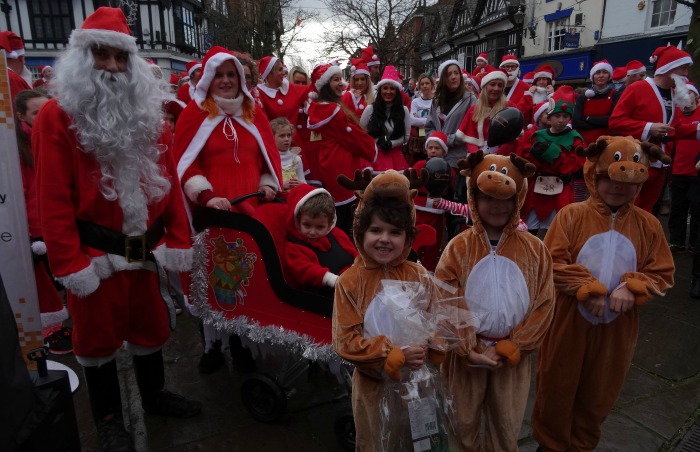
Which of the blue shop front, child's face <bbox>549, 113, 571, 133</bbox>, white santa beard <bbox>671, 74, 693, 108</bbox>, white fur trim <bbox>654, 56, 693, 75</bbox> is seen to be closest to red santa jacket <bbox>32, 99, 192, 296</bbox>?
child's face <bbox>549, 113, 571, 133</bbox>

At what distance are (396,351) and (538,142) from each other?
3.26 m

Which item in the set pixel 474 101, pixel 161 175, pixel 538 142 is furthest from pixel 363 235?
pixel 474 101

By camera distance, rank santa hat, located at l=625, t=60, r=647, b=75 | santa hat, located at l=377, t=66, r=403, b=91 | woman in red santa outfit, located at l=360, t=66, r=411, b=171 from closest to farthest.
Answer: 1. woman in red santa outfit, located at l=360, t=66, r=411, b=171
2. santa hat, located at l=377, t=66, r=403, b=91
3. santa hat, located at l=625, t=60, r=647, b=75

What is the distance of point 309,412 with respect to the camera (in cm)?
298

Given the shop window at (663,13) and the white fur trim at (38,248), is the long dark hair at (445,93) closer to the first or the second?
the white fur trim at (38,248)

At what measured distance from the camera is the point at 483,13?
32.6 meters

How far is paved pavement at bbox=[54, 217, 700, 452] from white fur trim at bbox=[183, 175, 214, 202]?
1.34 m

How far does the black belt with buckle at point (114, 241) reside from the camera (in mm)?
2434

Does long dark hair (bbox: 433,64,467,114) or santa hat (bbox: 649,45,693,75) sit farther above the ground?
santa hat (bbox: 649,45,693,75)

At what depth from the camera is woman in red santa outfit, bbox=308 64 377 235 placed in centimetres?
491

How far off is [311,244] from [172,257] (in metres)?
0.80

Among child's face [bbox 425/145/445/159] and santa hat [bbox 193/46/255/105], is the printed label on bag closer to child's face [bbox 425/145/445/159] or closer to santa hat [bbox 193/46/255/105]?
child's face [bbox 425/145/445/159]

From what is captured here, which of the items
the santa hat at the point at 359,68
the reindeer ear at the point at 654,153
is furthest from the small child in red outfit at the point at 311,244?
the santa hat at the point at 359,68

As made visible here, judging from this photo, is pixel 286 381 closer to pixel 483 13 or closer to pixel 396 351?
pixel 396 351
